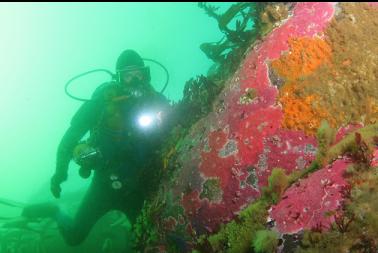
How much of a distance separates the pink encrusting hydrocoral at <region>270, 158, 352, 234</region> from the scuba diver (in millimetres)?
2810

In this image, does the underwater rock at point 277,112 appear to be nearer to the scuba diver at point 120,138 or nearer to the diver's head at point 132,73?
the scuba diver at point 120,138

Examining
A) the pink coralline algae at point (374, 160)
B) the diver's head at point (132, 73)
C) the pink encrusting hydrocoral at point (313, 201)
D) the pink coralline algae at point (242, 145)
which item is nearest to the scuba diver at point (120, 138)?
the diver's head at point (132, 73)

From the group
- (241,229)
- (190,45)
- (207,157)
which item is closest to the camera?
(241,229)

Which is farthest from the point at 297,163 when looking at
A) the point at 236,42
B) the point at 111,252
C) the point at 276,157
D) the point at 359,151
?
the point at 111,252

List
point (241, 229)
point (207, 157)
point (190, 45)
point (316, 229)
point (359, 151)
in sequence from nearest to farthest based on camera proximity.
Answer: point (316, 229) < point (359, 151) < point (241, 229) < point (207, 157) < point (190, 45)

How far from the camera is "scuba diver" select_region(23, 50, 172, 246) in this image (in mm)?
5957

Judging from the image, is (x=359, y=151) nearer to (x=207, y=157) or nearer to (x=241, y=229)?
(x=241, y=229)

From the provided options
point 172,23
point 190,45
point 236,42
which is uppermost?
point 172,23

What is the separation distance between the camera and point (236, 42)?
616 centimetres

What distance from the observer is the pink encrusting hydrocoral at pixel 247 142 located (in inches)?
147

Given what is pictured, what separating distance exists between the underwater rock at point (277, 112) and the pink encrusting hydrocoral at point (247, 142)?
0.04 feet

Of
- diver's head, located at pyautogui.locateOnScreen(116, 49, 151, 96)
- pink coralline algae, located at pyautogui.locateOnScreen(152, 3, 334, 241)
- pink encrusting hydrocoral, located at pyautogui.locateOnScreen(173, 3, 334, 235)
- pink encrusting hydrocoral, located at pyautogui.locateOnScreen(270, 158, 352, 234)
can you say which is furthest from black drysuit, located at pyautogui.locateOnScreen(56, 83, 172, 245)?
pink encrusting hydrocoral, located at pyautogui.locateOnScreen(270, 158, 352, 234)

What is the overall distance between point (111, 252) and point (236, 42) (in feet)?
18.4

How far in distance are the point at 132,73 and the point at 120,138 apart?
4.28 feet
